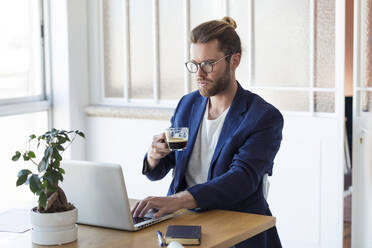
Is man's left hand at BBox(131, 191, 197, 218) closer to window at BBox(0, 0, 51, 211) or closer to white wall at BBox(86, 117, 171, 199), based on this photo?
white wall at BBox(86, 117, 171, 199)

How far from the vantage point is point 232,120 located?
93.9 inches

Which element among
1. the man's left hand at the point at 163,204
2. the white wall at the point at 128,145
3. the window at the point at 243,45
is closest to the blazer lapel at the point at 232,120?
the man's left hand at the point at 163,204

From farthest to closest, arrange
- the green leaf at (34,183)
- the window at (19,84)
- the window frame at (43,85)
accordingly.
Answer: the window frame at (43,85)
the window at (19,84)
the green leaf at (34,183)

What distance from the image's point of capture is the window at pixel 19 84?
407cm

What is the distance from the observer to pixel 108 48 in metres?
4.44

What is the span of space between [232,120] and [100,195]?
0.63 meters

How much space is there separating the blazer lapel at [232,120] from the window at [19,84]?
208 centimetres

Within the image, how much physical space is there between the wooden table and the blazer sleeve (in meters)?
0.06

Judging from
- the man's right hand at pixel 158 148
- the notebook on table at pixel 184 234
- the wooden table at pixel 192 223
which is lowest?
the wooden table at pixel 192 223

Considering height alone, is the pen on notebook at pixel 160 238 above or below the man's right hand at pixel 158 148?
below

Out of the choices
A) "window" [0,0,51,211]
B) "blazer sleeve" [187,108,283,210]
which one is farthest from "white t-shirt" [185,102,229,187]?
"window" [0,0,51,211]

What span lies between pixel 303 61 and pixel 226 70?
51.4 inches

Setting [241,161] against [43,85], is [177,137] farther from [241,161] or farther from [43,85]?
[43,85]

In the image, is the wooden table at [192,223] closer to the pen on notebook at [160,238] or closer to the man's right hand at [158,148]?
the pen on notebook at [160,238]
